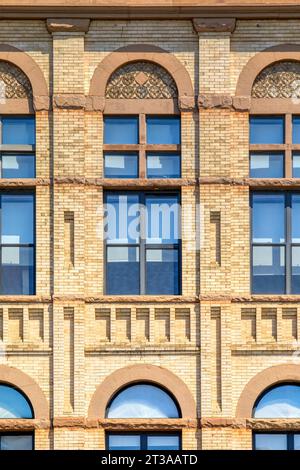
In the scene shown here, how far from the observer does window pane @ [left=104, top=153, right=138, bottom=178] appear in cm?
2966

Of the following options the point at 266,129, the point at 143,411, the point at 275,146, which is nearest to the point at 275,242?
the point at 275,146

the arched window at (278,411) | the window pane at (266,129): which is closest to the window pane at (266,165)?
the window pane at (266,129)

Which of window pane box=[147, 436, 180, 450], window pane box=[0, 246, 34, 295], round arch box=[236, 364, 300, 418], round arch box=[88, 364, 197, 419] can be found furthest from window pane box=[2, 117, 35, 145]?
round arch box=[236, 364, 300, 418]

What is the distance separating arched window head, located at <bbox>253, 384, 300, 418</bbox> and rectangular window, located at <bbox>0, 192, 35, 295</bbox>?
4.77m

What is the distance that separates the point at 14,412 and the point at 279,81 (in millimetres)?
8044

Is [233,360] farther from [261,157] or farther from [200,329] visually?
[261,157]

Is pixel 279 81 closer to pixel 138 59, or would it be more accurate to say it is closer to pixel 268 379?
pixel 138 59

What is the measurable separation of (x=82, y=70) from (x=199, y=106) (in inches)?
91.7

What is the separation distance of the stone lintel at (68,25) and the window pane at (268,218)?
458cm

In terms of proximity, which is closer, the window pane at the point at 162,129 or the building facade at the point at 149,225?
the building facade at the point at 149,225

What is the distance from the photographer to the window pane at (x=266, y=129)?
97.5 ft

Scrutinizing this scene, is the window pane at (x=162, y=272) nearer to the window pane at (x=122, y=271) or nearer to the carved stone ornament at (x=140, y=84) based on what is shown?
the window pane at (x=122, y=271)

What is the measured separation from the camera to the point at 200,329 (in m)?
28.9

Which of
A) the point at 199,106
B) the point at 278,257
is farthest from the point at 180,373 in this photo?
the point at 199,106
